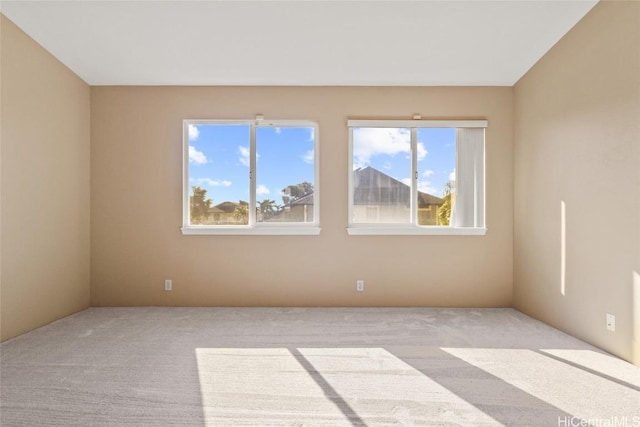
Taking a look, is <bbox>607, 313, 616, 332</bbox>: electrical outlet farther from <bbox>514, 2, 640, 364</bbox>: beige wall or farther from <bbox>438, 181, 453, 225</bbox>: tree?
<bbox>438, 181, 453, 225</bbox>: tree

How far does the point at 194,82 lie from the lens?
3.72 meters

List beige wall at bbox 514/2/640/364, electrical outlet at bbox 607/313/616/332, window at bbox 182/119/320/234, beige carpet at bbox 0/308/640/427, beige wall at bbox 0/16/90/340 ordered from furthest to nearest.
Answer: window at bbox 182/119/320/234
beige wall at bbox 0/16/90/340
electrical outlet at bbox 607/313/616/332
beige wall at bbox 514/2/640/364
beige carpet at bbox 0/308/640/427

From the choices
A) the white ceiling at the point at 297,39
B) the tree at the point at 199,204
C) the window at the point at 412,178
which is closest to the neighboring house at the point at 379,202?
the window at the point at 412,178

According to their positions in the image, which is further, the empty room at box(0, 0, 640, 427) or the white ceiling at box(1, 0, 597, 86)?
the white ceiling at box(1, 0, 597, 86)

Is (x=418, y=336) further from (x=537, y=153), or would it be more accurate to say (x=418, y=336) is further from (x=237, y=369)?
(x=537, y=153)

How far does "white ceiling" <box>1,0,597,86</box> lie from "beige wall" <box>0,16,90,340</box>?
0.29 metres

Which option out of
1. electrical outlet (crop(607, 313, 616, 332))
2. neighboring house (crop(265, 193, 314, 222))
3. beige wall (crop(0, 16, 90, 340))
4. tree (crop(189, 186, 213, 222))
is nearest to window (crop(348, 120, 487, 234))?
neighboring house (crop(265, 193, 314, 222))

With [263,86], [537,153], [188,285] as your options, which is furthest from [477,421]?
[263,86]

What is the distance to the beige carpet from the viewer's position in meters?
1.75

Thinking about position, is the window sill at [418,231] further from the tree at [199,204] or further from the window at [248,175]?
the tree at [199,204]

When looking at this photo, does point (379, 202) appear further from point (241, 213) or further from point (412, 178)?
point (241, 213)

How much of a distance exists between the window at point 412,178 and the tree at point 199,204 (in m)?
1.69

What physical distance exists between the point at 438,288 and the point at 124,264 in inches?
142

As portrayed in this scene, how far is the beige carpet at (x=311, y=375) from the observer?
175 cm
